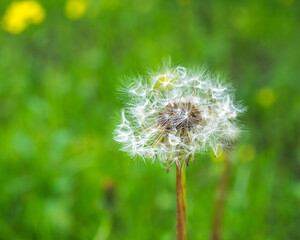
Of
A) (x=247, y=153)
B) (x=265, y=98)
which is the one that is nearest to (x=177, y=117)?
(x=247, y=153)

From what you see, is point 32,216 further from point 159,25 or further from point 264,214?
point 159,25

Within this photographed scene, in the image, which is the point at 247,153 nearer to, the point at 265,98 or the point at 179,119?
the point at 265,98

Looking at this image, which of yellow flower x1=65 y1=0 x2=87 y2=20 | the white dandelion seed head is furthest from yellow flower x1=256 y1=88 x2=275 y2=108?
yellow flower x1=65 y1=0 x2=87 y2=20

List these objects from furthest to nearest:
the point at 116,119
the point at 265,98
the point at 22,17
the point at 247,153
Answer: the point at 22,17 < the point at 265,98 < the point at 247,153 < the point at 116,119

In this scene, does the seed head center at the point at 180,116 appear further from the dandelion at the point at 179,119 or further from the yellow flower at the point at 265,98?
the yellow flower at the point at 265,98

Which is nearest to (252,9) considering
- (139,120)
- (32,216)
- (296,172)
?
(296,172)

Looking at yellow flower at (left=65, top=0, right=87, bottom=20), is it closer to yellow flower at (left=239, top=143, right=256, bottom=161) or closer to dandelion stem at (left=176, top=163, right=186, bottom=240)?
yellow flower at (left=239, top=143, right=256, bottom=161)

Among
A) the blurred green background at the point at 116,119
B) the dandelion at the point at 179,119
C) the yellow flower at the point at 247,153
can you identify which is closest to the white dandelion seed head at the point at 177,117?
the dandelion at the point at 179,119
